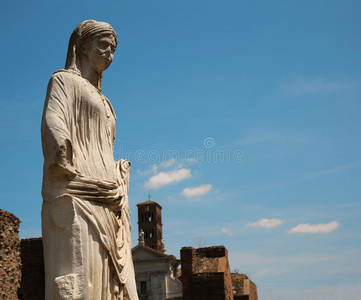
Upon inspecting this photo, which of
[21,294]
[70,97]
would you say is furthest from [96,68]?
[21,294]

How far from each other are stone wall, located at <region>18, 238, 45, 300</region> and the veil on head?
9363 millimetres

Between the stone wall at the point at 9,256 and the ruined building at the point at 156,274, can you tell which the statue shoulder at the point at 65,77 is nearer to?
the stone wall at the point at 9,256

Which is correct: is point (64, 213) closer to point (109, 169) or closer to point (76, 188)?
point (76, 188)

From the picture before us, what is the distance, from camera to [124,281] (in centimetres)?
411

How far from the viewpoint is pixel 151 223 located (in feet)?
291

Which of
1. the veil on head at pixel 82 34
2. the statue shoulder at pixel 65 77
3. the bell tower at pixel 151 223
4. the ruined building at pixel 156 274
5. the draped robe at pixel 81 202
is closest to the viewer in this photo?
the draped robe at pixel 81 202

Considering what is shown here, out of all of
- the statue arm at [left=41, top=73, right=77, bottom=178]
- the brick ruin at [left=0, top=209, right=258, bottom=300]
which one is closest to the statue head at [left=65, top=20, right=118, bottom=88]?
the statue arm at [left=41, top=73, right=77, bottom=178]

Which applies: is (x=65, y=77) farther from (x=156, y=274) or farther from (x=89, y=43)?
(x=156, y=274)

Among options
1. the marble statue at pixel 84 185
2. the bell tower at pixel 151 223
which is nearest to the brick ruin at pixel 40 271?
the marble statue at pixel 84 185

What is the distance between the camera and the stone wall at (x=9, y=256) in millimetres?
11984

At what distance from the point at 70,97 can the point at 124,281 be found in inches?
58.5

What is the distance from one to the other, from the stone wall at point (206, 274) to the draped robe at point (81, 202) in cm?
800

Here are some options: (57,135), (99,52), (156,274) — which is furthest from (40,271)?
(156,274)

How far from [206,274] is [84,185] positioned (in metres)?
8.80
